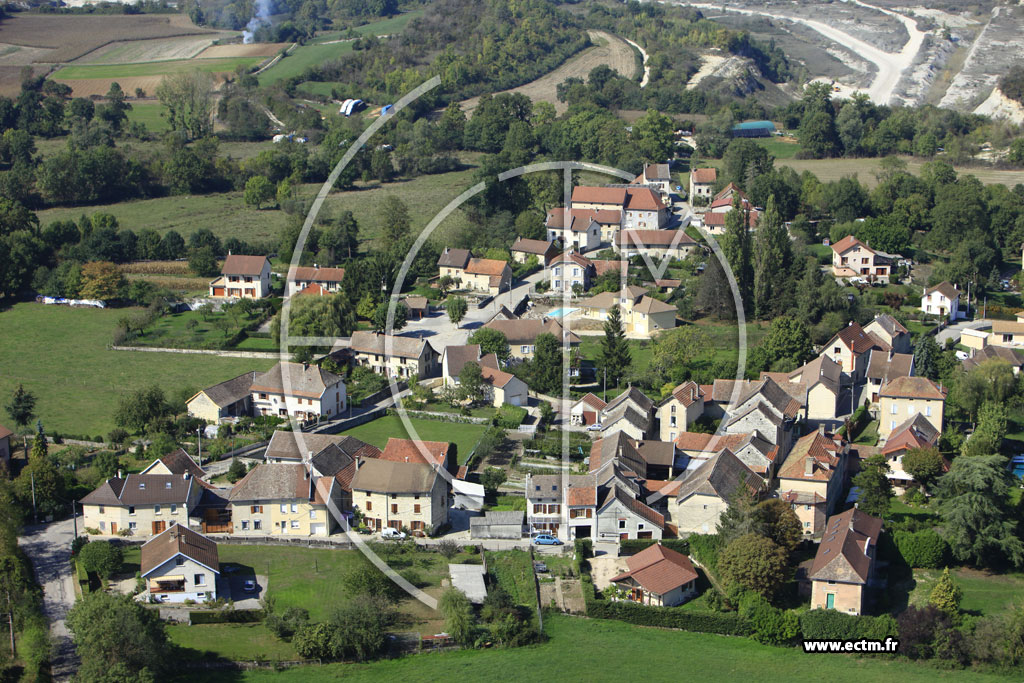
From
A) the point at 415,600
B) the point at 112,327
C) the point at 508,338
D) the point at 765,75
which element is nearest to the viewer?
the point at 415,600

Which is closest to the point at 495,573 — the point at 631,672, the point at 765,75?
the point at 631,672

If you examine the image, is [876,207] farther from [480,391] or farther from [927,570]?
[927,570]

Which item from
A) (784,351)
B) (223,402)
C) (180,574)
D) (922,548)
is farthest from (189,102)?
(922,548)

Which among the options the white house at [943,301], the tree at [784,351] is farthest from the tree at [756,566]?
the white house at [943,301]

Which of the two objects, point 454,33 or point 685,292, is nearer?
point 685,292

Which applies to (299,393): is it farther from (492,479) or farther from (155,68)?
(155,68)

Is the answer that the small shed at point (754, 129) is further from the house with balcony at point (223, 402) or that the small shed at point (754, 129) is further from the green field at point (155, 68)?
the house with balcony at point (223, 402)
